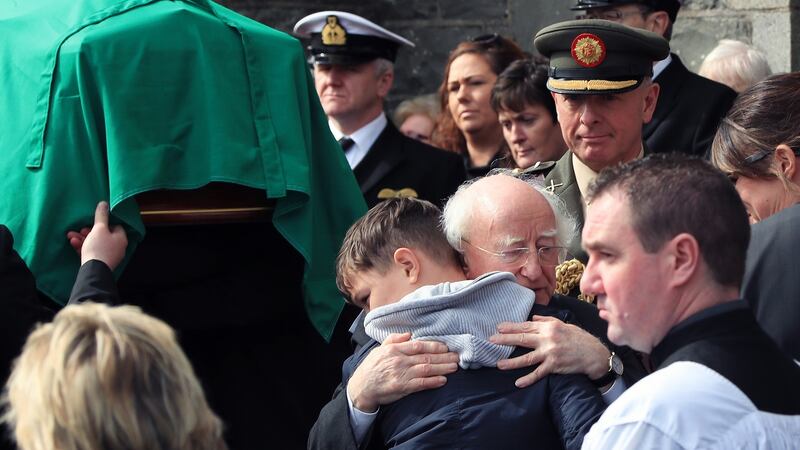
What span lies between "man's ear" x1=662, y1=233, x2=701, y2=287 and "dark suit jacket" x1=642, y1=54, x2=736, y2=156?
246cm

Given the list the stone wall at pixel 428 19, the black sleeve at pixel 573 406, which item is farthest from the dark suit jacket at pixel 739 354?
the stone wall at pixel 428 19

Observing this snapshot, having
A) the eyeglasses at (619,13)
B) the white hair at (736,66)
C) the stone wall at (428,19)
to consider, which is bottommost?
the stone wall at (428,19)

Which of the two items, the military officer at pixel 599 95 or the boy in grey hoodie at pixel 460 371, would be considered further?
the military officer at pixel 599 95

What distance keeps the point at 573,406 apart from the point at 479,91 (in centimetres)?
326

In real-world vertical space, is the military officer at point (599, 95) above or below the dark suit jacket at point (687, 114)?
above

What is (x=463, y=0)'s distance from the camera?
7941 millimetres

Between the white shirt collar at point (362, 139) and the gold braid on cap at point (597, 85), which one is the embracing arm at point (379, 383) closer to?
the gold braid on cap at point (597, 85)

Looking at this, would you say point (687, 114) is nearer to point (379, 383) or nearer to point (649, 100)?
point (649, 100)

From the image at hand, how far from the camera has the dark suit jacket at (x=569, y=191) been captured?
11.6 ft

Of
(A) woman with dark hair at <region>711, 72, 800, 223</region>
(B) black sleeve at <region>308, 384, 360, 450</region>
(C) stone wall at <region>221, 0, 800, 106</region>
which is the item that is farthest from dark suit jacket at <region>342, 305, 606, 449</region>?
(C) stone wall at <region>221, 0, 800, 106</region>

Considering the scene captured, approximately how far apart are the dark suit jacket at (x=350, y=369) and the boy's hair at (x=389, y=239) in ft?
0.61

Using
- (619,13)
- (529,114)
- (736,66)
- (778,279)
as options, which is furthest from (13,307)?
(736,66)

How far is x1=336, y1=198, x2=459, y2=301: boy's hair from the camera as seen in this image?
2873 mm

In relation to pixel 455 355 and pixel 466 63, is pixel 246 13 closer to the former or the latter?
pixel 466 63
